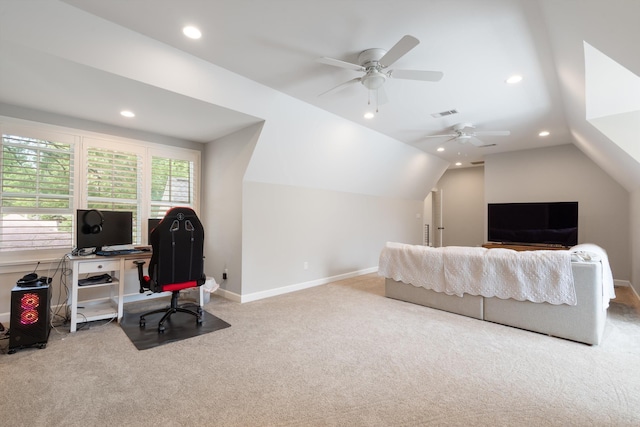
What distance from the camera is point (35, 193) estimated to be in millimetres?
3338

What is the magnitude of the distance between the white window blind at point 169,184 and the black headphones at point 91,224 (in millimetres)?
899

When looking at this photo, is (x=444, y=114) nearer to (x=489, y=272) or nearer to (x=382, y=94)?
(x=382, y=94)

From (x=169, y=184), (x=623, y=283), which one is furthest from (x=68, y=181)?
(x=623, y=283)

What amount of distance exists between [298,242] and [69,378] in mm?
3125

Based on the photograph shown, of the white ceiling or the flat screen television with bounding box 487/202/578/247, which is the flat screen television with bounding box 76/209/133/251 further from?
the flat screen television with bounding box 487/202/578/247

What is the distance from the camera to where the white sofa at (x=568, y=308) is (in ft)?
8.91

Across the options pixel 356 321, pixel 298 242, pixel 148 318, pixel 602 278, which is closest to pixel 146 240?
pixel 148 318

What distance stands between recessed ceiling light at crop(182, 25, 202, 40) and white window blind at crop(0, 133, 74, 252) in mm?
2343

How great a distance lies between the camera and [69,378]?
214 cm

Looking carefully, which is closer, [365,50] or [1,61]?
[1,61]

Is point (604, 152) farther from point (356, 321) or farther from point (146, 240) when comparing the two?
point (146, 240)

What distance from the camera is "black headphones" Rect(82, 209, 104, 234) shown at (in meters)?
3.32

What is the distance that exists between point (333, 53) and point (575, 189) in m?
5.95

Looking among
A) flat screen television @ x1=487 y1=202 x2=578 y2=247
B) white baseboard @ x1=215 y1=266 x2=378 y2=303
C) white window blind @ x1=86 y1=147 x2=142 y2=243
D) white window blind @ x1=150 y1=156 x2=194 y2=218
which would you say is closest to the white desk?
white baseboard @ x1=215 y1=266 x2=378 y2=303
